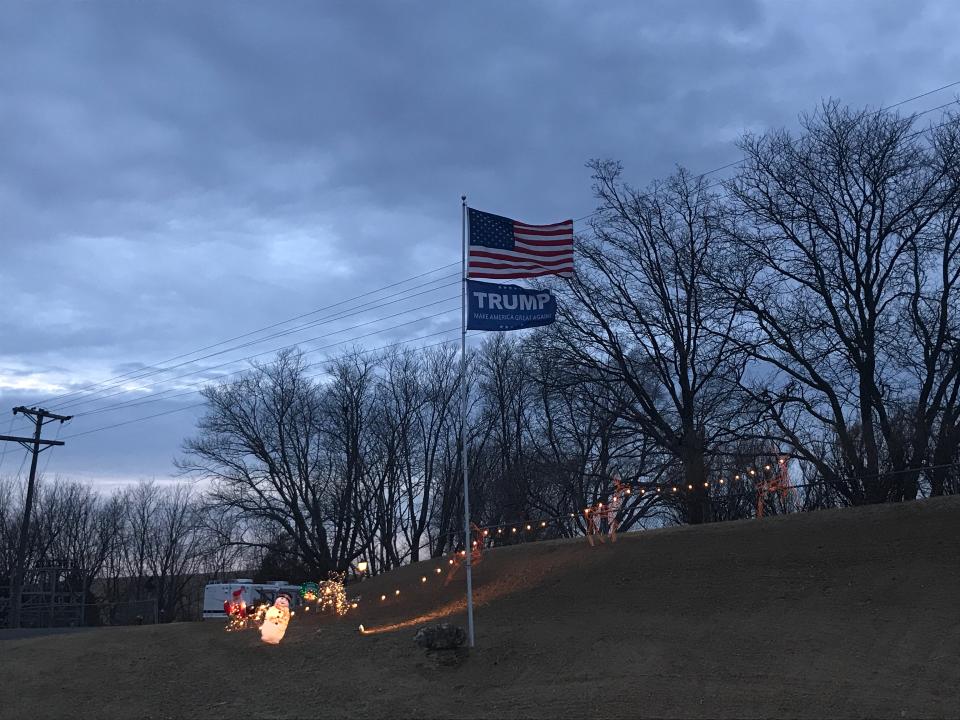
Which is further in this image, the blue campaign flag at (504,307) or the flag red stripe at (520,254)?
the flag red stripe at (520,254)

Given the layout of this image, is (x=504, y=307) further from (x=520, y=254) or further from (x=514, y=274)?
(x=520, y=254)

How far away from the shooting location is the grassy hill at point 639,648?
12.4 meters

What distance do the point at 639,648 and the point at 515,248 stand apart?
26.5 ft

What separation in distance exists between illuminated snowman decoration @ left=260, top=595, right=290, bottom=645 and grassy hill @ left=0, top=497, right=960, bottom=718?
28cm

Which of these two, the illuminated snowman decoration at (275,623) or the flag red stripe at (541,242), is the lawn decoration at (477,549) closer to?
the illuminated snowman decoration at (275,623)

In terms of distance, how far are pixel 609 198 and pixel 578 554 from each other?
1361cm

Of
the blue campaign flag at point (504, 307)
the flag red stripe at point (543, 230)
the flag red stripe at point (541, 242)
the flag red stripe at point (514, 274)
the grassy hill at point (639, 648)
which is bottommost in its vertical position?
the grassy hill at point (639, 648)

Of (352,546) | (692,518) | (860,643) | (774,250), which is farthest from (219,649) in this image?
(352,546)

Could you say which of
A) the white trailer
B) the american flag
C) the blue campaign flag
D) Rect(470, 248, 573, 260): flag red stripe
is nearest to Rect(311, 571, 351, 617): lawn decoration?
the blue campaign flag

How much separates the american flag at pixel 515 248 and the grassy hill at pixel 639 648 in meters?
7.11

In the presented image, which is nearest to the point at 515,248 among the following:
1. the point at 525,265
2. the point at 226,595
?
the point at 525,265

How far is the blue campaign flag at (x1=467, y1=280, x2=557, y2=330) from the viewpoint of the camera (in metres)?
17.1

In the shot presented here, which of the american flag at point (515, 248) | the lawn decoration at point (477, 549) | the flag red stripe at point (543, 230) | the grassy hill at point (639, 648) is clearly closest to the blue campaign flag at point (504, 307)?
the american flag at point (515, 248)

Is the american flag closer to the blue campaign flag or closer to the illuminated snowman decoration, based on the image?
the blue campaign flag
